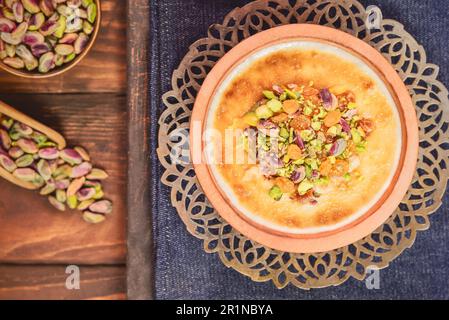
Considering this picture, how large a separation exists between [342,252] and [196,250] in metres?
0.28

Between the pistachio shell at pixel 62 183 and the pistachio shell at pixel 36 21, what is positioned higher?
the pistachio shell at pixel 36 21

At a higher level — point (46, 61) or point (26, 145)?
point (46, 61)

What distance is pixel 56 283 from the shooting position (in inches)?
41.9

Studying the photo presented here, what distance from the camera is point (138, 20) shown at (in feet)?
3.20

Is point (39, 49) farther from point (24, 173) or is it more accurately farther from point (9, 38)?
point (24, 173)

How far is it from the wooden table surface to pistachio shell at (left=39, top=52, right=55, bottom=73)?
38 millimetres

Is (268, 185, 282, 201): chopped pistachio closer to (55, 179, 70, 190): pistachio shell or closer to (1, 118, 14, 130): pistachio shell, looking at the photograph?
(55, 179, 70, 190): pistachio shell

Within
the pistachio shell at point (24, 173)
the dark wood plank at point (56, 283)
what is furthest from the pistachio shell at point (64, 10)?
the dark wood plank at point (56, 283)

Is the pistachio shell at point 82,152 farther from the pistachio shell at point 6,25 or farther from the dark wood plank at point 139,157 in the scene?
the pistachio shell at point 6,25

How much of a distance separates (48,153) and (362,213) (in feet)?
2.09

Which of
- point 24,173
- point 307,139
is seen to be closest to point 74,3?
point 24,173

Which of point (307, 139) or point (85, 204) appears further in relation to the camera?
point (85, 204)

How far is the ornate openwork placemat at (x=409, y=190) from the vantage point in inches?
35.9
